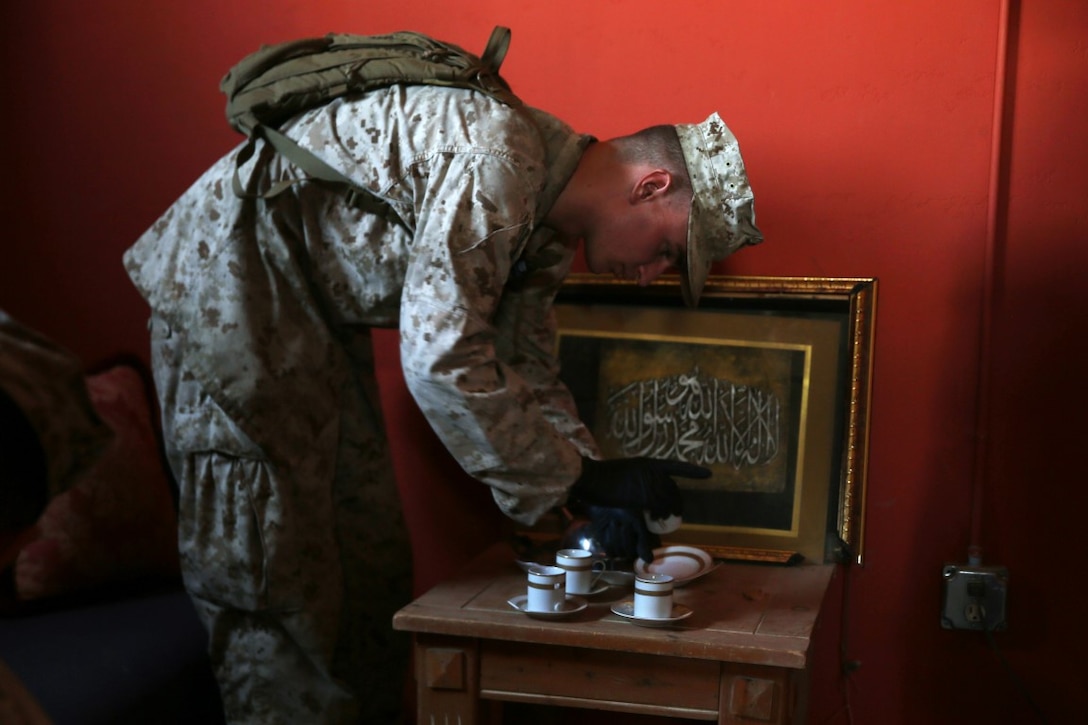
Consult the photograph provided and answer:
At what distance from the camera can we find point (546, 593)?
4.79 feet

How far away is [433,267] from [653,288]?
0.65 meters

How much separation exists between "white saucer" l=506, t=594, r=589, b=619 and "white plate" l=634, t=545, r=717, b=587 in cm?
18

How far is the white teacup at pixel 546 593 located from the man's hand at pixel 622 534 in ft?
0.61

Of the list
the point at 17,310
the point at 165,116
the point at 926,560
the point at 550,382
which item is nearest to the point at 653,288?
the point at 550,382

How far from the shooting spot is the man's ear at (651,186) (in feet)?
5.26

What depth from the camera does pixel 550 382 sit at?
1832 millimetres

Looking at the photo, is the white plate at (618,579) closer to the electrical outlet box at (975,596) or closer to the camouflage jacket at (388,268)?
the camouflage jacket at (388,268)

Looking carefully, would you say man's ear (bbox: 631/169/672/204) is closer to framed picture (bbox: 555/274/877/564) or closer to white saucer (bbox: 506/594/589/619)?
framed picture (bbox: 555/274/877/564)

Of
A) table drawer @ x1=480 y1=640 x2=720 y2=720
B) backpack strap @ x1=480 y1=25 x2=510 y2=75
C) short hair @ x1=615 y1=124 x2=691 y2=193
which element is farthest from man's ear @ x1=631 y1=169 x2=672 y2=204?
table drawer @ x1=480 y1=640 x2=720 y2=720

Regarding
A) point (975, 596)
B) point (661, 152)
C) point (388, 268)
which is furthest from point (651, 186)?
point (975, 596)

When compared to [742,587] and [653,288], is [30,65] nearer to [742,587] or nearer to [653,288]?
[653,288]

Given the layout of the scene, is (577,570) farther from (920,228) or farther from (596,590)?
(920,228)

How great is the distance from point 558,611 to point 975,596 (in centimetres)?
80

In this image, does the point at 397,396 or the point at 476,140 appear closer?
the point at 476,140
